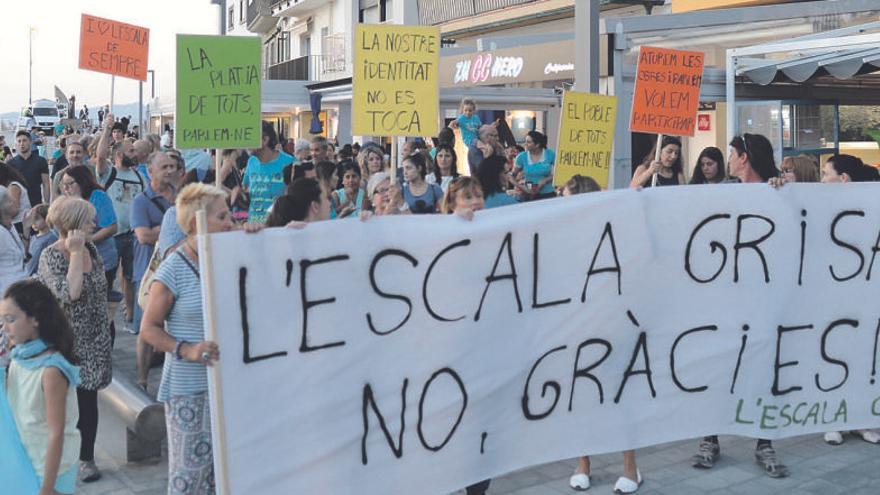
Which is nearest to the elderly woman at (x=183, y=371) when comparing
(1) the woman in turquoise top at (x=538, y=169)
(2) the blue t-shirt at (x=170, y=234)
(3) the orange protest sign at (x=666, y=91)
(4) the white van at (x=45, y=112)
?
(2) the blue t-shirt at (x=170, y=234)

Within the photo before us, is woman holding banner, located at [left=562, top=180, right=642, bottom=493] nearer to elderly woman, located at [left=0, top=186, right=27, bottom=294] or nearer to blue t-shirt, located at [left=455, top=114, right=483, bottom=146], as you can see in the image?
elderly woman, located at [left=0, top=186, right=27, bottom=294]

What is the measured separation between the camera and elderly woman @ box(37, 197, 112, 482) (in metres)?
5.44

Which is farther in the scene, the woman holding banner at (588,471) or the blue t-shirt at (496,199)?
the blue t-shirt at (496,199)

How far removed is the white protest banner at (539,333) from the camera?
3.92m

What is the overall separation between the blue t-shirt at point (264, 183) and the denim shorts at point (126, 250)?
193 centimetres

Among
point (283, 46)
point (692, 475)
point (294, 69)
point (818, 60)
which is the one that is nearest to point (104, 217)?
point (692, 475)

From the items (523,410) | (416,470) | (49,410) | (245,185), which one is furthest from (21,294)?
Result: (245,185)

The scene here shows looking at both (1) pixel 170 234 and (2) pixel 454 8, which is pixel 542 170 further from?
(2) pixel 454 8

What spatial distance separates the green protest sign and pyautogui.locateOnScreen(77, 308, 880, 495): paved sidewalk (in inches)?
70.2

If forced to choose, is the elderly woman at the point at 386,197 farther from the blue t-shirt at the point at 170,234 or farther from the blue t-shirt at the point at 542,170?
the blue t-shirt at the point at 542,170

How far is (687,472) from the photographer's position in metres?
5.66

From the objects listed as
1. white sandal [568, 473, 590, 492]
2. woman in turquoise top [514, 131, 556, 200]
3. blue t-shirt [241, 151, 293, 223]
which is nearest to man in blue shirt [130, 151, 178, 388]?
blue t-shirt [241, 151, 293, 223]

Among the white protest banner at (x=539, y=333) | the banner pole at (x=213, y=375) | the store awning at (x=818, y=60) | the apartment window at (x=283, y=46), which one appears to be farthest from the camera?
the apartment window at (x=283, y=46)

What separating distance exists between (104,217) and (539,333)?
15.7 ft
